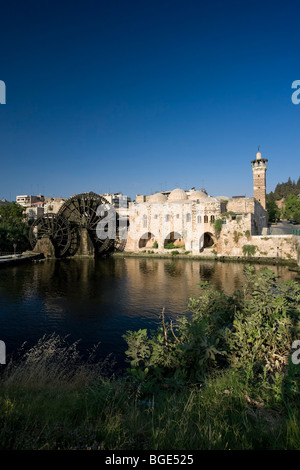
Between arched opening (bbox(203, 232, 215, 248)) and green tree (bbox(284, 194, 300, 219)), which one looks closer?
arched opening (bbox(203, 232, 215, 248))

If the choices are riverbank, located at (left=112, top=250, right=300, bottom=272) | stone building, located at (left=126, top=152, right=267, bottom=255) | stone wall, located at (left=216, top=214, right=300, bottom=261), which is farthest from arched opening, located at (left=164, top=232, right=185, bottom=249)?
stone wall, located at (left=216, top=214, right=300, bottom=261)

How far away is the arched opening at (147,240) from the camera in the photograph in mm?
29517

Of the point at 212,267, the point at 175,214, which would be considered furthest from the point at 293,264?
the point at 175,214

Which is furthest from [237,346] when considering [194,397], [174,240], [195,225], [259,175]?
[259,175]

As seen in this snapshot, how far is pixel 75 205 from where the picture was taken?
29.9 metres

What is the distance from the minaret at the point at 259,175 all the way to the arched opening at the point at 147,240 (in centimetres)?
1476

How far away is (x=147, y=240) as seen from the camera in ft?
98.2

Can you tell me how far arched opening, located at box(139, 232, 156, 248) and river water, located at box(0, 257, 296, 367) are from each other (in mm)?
9332

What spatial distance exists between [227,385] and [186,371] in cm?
79

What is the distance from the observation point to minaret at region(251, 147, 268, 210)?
108 ft

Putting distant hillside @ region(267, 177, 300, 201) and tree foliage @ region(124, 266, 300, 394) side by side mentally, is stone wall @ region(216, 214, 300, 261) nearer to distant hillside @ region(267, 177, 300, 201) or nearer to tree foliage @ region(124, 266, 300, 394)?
tree foliage @ region(124, 266, 300, 394)

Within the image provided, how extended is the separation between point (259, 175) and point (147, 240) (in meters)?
16.0

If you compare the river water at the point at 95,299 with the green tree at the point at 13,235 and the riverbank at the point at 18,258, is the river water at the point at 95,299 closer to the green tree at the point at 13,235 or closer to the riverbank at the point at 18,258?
the riverbank at the point at 18,258
